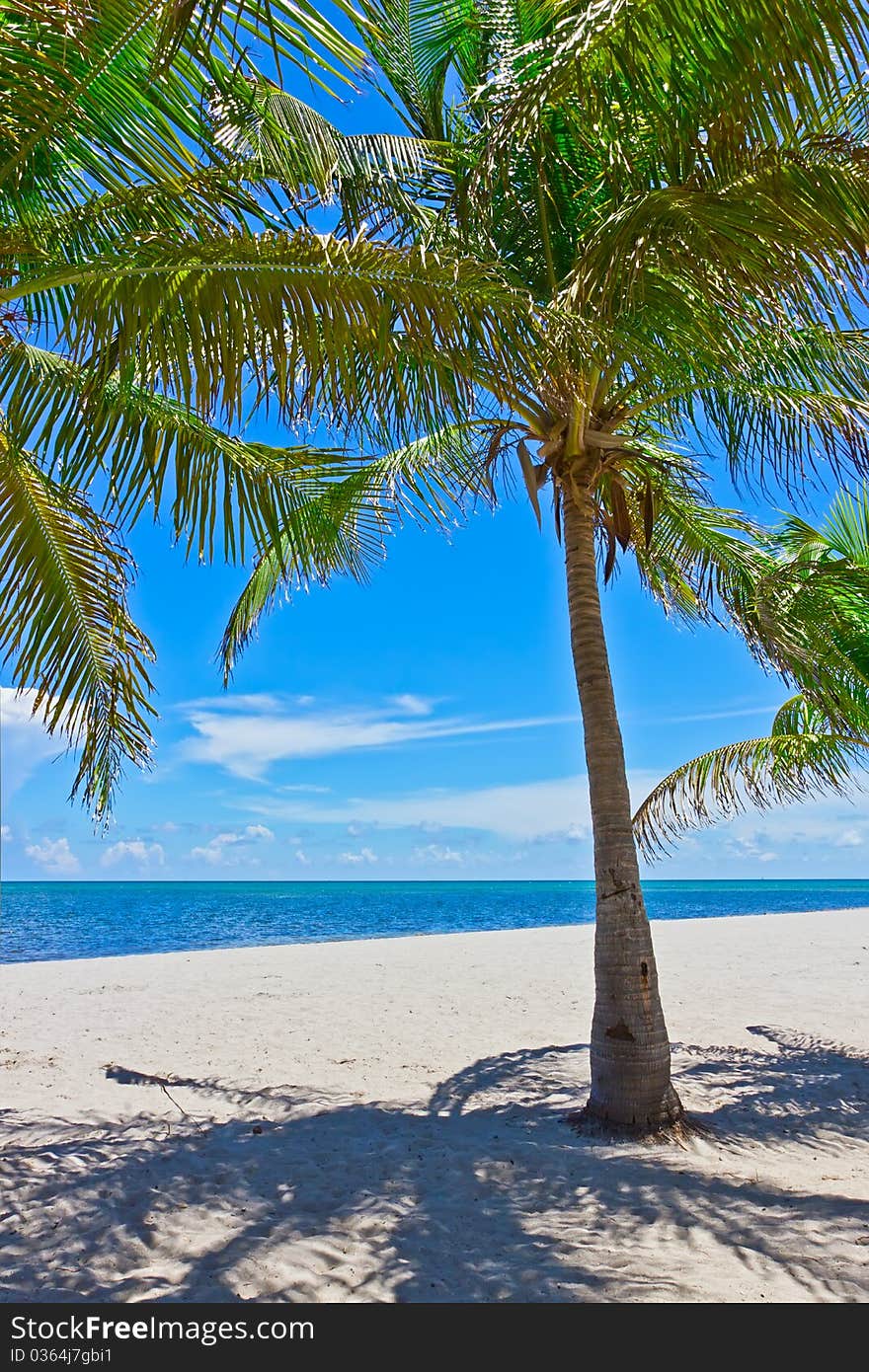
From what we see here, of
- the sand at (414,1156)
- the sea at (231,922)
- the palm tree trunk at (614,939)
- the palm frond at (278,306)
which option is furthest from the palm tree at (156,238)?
the sea at (231,922)

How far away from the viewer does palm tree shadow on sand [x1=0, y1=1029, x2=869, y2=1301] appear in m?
3.46

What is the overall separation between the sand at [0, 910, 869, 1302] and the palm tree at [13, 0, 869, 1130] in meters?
0.95

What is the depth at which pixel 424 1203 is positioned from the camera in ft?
14.1

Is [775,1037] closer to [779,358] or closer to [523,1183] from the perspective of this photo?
[523,1183]

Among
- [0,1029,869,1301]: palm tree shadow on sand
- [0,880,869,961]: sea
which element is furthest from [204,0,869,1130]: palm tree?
[0,880,869,961]: sea

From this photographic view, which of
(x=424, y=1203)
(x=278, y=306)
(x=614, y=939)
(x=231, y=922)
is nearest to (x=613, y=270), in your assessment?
(x=278, y=306)

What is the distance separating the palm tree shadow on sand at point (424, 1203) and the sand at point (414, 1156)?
17 millimetres

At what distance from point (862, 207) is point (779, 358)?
1.14 meters

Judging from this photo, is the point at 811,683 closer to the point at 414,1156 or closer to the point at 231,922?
the point at 414,1156

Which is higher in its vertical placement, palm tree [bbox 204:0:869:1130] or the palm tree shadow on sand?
palm tree [bbox 204:0:869:1130]

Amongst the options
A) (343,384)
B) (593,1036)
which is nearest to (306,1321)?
(593,1036)

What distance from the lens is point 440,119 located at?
6129 mm

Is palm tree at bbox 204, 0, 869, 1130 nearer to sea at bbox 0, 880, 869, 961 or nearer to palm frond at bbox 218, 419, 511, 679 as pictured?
palm frond at bbox 218, 419, 511, 679

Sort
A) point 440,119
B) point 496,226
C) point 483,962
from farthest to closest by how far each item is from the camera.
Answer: point 483,962 < point 440,119 < point 496,226
